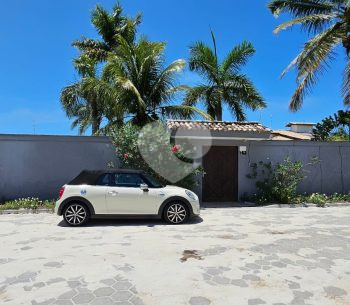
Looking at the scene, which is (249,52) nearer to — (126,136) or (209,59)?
(209,59)

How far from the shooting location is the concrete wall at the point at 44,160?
12.9 m

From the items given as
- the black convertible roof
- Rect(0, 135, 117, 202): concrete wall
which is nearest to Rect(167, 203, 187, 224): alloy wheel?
the black convertible roof

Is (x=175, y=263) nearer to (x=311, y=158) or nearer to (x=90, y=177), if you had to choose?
(x=90, y=177)

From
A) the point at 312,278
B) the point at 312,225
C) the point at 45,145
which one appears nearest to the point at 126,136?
the point at 45,145

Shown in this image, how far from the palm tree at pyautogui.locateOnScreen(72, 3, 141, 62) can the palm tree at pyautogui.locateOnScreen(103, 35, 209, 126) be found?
20.2 ft

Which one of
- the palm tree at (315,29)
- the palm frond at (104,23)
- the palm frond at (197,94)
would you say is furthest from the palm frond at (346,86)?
the palm frond at (104,23)

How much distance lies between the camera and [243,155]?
1440 cm

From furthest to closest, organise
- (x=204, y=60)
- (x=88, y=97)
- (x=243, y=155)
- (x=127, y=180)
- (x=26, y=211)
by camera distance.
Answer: (x=88, y=97) → (x=204, y=60) → (x=243, y=155) → (x=26, y=211) → (x=127, y=180)

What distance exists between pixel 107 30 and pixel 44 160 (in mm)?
12701

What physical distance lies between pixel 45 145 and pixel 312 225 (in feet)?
30.7

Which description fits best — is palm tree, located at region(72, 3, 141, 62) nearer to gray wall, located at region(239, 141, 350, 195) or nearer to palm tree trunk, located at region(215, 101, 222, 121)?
palm tree trunk, located at region(215, 101, 222, 121)

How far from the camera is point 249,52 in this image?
19.6 m

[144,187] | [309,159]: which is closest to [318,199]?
[309,159]

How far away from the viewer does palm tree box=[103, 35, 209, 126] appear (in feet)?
52.6
